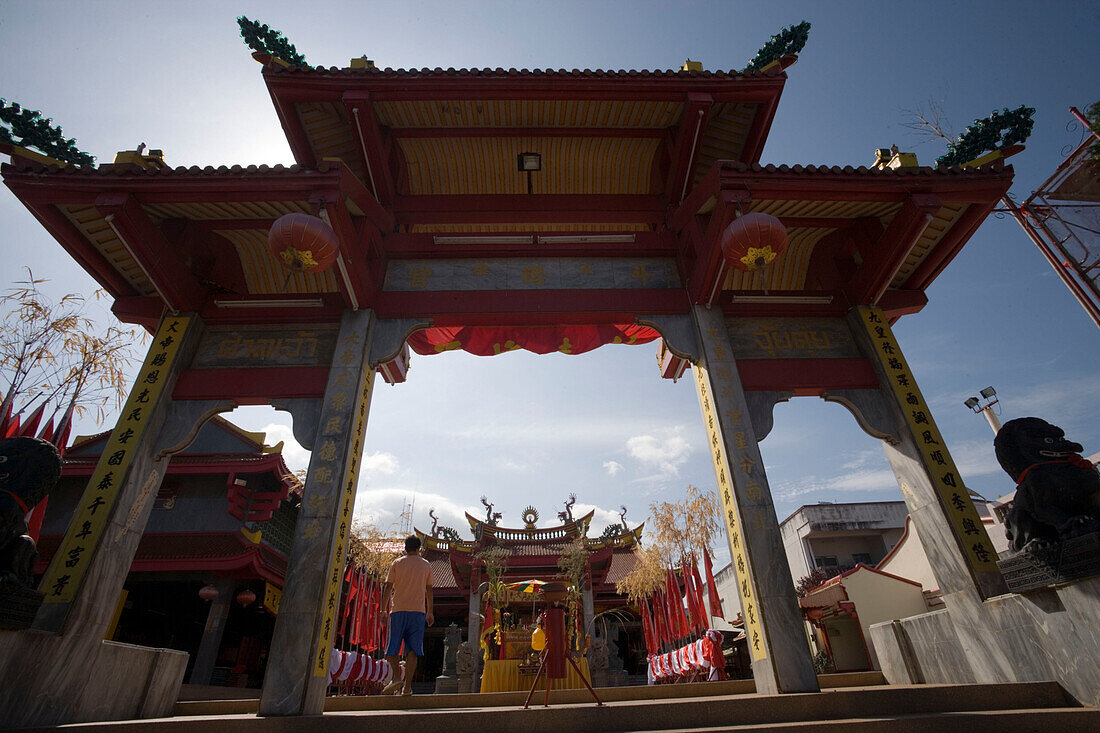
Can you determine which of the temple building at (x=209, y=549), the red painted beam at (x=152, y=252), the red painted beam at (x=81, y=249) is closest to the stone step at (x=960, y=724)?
the red painted beam at (x=152, y=252)

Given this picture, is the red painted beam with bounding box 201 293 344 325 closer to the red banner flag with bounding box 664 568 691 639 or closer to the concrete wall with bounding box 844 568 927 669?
the red banner flag with bounding box 664 568 691 639

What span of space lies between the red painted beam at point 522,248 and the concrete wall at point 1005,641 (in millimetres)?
5111

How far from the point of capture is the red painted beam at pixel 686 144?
6.71 meters

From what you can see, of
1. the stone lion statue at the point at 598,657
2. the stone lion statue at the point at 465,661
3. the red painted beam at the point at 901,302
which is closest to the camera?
the red painted beam at the point at 901,302

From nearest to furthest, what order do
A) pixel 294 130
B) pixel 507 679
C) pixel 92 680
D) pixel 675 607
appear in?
1. pixel 92 680
2. pixel 294 130
3. pixel 507 679
4. pixel 675 607

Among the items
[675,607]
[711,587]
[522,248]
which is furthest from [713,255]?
[675,607]

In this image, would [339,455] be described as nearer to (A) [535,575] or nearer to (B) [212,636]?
(B) [212,636]

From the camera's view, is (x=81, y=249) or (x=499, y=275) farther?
(x=499, y=275)

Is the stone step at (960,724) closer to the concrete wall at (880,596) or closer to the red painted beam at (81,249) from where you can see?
the red painted beam at (81,249)

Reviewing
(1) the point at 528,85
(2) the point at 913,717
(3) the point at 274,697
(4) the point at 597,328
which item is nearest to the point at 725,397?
(4) the point at 597,328

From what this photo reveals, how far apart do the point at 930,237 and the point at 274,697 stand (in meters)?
8.85

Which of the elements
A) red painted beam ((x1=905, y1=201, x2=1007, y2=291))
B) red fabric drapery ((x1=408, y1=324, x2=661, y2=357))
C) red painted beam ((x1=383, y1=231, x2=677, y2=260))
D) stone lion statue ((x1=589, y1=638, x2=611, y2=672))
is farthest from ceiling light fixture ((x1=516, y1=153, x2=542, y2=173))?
stone lion statue ((x1=589, y1=638, x2=611, y2=672))

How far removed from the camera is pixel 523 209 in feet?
25.7

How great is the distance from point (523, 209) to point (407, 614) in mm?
5533
